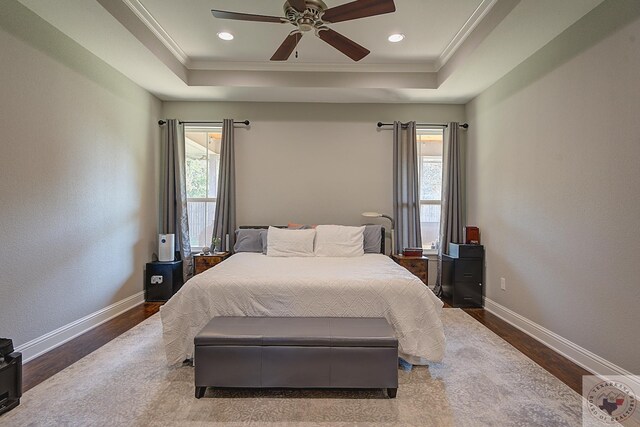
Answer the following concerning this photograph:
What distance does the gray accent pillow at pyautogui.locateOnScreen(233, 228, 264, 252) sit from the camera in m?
4.27

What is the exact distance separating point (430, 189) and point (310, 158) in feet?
6.14

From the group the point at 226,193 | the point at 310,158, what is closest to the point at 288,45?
the point at 310,158

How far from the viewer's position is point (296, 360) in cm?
209

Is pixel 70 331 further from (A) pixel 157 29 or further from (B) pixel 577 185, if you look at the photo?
(B) pixel 577 185

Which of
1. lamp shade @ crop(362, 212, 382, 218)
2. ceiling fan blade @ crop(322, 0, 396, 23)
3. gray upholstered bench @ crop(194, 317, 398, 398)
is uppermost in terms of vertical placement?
ceiling fan blade @ crop(322, 0, 396, 23)

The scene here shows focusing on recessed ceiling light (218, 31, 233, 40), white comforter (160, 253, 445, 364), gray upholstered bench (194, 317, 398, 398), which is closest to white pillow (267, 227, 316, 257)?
white comforter (160, 253, 445, 364)

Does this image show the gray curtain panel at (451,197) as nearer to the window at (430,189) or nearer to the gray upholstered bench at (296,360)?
the window at (430,189)

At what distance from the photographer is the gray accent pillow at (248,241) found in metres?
4.27

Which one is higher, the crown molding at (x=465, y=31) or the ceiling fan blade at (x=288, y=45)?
the crown molding at (x=465, y=31)

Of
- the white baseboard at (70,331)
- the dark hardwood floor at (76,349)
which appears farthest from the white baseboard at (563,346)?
the white baseboard at (70,331)

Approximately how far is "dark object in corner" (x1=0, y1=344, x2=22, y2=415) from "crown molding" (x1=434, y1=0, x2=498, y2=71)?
14.4ft

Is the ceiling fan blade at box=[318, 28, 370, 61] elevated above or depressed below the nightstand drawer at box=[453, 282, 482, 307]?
above

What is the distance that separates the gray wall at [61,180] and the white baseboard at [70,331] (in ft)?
0.20
